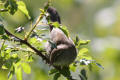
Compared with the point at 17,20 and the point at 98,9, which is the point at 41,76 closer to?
the point at 17,20

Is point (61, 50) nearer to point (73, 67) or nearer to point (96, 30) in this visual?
point (73, 67)

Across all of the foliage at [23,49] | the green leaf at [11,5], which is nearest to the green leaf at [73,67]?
the foliage at [23,49]

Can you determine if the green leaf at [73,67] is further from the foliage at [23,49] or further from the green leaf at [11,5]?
the green leaf at [11,5]

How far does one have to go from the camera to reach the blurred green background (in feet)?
14.7

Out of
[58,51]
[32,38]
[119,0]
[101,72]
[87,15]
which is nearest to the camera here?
[32,38]

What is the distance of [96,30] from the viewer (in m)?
5.90

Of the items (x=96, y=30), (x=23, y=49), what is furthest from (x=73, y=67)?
(x=96, y=30)

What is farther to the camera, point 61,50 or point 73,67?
point 61,50

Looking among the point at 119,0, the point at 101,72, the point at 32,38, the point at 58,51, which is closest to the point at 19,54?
the point at 32,38

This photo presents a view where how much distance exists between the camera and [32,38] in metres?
2.56

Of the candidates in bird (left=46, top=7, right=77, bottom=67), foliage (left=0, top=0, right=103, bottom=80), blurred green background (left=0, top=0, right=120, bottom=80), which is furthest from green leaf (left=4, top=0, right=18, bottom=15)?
blurred green background (left=0, top=0, right=120, bottom=80)

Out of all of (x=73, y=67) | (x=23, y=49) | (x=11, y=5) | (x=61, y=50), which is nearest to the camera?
(x=11, y=5)

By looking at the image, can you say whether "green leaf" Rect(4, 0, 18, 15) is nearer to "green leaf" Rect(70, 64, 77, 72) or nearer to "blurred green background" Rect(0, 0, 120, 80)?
"green leaf" Rect(70, 64, 77, 72)

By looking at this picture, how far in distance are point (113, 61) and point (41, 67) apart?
4.34 ft
